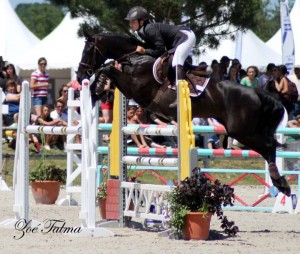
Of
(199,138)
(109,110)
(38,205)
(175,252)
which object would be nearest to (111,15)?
(109,110)

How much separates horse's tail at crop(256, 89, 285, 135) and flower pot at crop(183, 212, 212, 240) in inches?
106

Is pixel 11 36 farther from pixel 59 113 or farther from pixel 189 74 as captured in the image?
pixel 189 74

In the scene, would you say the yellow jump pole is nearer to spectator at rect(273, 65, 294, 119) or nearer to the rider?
the rider

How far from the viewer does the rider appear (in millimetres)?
9547

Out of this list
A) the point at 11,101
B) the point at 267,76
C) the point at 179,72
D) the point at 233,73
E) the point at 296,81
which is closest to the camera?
the point at 179,72

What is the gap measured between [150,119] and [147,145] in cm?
82

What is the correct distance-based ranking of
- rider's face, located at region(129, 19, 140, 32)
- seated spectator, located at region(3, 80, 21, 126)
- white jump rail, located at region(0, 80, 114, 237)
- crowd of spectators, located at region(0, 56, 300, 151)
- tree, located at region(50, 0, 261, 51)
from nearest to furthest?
white jump rail, located at region(0, 80, 114, 237) < rider's face, located at region(129, 19, 140, 32) < crowd of spectators, located at region(0, 56, 300, 151) < seated spectator, located at region(3, 80, 21, 126) < tree, located at region(50, 0, 261, 51)

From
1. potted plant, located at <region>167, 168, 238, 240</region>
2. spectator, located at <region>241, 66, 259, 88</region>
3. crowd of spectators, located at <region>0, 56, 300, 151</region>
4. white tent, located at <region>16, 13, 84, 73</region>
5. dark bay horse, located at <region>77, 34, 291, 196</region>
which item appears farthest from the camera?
white tent, located at <region>16, 13, 84, 73</region>

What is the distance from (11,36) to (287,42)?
7.62m

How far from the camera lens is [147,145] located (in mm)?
14305

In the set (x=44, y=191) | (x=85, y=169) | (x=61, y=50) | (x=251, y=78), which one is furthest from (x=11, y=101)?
(x=85, y=169)

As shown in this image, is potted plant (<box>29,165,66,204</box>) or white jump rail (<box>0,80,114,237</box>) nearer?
white jump rail (<box>0,80,114,237</box>)

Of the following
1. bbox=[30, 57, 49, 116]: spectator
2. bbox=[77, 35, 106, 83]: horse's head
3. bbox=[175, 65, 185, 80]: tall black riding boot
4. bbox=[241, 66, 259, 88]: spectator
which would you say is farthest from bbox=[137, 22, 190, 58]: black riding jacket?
bbox=[30, 57, 49, 116]: spectator

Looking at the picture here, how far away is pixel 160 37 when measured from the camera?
9609 mm
